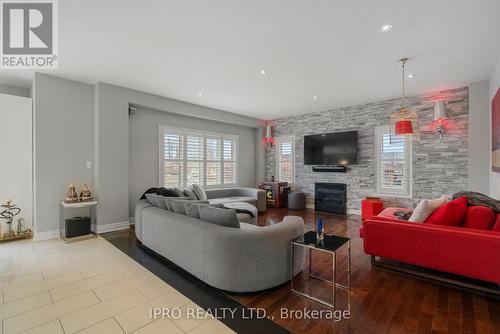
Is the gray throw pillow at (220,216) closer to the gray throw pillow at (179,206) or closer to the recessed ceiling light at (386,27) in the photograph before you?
the gray throw pillow at (179,206)

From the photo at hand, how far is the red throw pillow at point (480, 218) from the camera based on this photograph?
7.54 feet

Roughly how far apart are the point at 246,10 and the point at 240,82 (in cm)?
197

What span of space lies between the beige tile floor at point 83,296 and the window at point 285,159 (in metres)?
A: 5.25

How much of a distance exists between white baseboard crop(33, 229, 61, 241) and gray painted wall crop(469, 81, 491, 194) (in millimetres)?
7899

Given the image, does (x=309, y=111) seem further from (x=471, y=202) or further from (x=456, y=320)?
(x=456, y=320)

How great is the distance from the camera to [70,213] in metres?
4.20

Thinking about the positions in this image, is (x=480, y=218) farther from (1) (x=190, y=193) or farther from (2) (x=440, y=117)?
(1) (x=190, y=193)

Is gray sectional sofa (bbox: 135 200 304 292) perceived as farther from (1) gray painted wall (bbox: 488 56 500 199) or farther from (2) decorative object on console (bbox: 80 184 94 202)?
(1) gray painted wall (bbox: 488 56 500 199)

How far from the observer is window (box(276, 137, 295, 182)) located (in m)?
7.26

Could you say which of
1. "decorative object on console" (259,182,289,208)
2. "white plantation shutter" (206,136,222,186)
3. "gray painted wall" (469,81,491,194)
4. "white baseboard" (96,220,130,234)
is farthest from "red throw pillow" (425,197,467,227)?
"white plantation shutter" (206,136,222,186)

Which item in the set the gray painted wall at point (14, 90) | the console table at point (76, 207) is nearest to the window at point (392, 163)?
the console table at point (76, 207)

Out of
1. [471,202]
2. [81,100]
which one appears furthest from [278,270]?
[81,100]

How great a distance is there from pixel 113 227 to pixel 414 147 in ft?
22.1

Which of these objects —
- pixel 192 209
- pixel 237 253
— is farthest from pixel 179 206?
pixel 237 253
